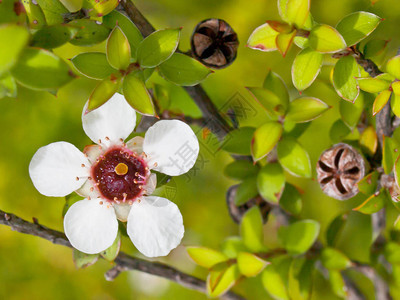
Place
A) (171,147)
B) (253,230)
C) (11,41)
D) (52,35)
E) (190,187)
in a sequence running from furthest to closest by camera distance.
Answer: (190,187) → (253,230) → (171,147) → (52,35) → (11,41)

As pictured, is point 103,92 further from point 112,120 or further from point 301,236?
point 301,236

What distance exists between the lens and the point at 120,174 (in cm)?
75

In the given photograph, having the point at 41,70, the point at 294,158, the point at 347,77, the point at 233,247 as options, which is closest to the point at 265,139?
the point at 294,158

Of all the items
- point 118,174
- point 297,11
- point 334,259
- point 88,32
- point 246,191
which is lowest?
point 334,259

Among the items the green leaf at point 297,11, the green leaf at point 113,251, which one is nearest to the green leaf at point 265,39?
the green leaf at point 297,11

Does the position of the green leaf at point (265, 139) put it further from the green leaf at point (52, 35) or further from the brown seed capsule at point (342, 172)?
the green leaf at point (52, 35)

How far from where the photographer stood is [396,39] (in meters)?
1.23

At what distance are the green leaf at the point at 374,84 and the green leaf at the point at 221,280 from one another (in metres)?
0.45

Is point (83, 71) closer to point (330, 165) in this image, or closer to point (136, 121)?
point (136, 121)

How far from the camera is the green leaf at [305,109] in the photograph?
31.3 inches

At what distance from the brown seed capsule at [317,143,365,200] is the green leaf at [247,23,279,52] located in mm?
236

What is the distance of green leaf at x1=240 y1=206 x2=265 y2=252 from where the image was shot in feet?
3.01

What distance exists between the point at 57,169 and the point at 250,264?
1.29 feet

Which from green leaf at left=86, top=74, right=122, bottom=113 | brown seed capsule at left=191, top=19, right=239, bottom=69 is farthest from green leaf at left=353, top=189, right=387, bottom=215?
green leaf at left=86, top=74, right=122, bottom=113
